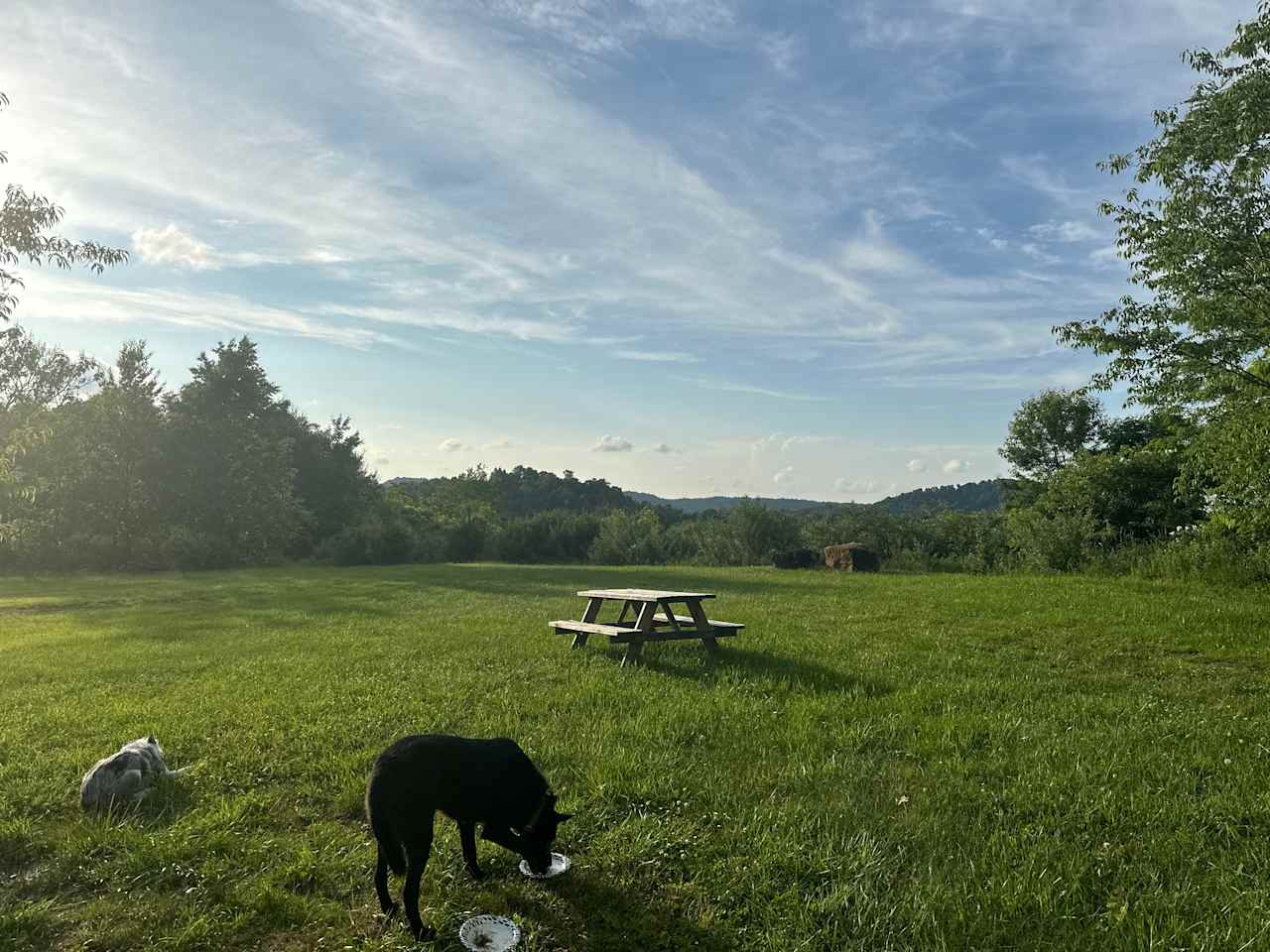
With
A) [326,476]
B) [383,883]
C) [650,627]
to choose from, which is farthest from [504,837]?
[326,476]

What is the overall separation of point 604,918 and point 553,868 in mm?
364

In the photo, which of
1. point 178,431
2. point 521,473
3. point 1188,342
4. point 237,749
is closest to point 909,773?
point 237,749

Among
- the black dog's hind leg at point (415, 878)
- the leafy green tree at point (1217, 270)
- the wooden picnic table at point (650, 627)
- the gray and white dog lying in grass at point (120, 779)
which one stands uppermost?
the leafy green tree at point (1217, 270)

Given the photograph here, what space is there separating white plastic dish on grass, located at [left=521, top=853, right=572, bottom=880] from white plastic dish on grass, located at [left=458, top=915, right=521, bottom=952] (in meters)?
0.32

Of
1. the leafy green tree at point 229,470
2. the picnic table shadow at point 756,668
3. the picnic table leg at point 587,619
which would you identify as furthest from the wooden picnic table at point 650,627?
the leafy green tree at point 229,470

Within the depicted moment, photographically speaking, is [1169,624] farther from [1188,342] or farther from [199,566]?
[199,566]

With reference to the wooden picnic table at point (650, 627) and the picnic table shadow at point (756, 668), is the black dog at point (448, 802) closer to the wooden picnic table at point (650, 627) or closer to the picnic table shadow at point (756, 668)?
the picnic table shadow at point (756, 668)

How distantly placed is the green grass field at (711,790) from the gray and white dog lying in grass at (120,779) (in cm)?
13

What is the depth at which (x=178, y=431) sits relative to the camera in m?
34.4

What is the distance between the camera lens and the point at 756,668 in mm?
7500

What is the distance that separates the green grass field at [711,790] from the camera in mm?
3051

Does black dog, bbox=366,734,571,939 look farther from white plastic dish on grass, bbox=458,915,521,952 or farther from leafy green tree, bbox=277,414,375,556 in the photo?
leafy green tree, bbox=277,414,375,556

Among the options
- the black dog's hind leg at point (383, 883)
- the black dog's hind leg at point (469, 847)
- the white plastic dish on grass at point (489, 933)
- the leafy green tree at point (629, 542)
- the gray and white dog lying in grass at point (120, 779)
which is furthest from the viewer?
the leafy green tree at point (629, 542)

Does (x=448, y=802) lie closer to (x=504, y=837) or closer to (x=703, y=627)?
(x=504, y=837)
